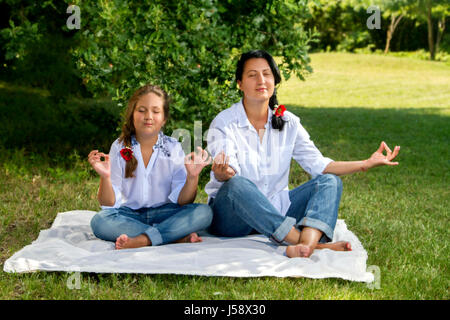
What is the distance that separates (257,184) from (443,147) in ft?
19.8

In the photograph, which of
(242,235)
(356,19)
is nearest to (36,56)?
(242,235)

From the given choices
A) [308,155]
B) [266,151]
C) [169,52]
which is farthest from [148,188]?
[169,52]

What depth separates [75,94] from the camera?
11.0 metres

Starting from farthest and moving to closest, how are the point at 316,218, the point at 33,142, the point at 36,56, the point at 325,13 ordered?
the point at 325,13 → the point at 36,56 → the point at 33,142 → the point at 316,218

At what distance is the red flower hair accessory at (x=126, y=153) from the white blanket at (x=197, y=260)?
0.59 metres

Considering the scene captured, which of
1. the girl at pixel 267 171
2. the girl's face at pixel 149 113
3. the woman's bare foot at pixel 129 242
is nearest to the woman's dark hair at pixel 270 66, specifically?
the girl at pixel 267 171

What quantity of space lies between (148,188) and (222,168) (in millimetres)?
639

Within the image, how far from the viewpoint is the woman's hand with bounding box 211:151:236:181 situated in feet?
11.7

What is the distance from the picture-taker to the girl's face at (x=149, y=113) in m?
3.80

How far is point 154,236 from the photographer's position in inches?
148

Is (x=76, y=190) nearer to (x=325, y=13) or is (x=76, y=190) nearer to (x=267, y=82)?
(x=267, y=82)

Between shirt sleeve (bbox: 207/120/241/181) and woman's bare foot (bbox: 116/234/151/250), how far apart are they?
63 cm

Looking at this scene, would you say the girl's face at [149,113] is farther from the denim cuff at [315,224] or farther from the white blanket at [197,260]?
the denim cuff at [315,224]

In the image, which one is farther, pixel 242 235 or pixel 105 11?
pixel 105 11
